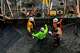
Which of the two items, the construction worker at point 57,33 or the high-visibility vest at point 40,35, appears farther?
the high-visibility vest at point 40,35

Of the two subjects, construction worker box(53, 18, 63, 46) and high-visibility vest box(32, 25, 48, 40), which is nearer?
construction worker box(53, 18, 63, 46)

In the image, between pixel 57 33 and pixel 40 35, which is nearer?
pixel 57 33

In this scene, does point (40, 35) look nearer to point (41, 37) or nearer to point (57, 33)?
point (41, 37)

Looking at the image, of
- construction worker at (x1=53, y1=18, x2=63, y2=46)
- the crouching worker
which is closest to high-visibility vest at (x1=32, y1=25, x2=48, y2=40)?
the crouching worker

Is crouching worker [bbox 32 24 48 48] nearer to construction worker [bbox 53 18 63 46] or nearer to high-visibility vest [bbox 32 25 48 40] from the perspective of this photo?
high-visibility vest [bbox 32 25 48 40]

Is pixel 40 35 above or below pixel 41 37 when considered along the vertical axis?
above

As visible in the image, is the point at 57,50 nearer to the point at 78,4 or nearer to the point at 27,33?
the point at 27,33

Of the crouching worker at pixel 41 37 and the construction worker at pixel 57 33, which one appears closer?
the construction worker at pixel 57 33

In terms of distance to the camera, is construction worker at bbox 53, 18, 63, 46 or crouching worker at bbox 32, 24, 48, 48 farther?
crouching worker at bbox 32, 24, 48, 48

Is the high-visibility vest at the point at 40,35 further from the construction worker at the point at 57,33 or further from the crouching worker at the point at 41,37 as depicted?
the construction worker at the point at 57,33

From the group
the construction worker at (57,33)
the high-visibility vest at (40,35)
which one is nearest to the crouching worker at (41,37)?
the high-visibility vest at (40,35)

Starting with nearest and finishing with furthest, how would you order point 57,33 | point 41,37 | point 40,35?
point 57,33 < point 40,35 < point 41,37

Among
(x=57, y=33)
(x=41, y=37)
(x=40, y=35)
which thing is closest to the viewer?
(x=57, y=33)

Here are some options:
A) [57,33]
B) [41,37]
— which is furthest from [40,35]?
[57,33]
